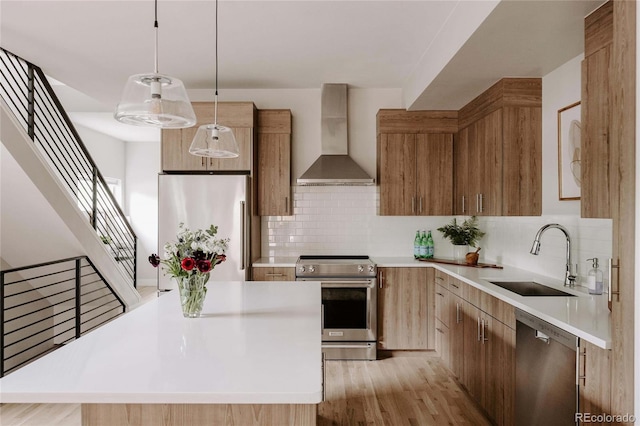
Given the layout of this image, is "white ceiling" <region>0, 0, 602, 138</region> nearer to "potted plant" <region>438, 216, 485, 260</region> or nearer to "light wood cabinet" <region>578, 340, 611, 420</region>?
"potted plant" <region>438, 216, 485, 260</region>

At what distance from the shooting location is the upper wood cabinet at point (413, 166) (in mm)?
4488

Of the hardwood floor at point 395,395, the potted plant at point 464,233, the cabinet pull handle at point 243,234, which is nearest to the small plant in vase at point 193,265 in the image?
the hardwood floor at point 395,395

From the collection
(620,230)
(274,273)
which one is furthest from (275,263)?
(620,230)

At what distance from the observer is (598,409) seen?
174 centimetres

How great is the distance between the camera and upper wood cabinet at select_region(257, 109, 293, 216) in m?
4.54

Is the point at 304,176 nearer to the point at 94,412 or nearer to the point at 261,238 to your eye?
the point at 261,238

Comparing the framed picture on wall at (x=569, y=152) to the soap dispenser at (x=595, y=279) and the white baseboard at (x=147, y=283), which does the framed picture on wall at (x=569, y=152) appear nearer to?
the soap dispenser at (x=595, y=279)

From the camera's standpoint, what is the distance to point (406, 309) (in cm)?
421

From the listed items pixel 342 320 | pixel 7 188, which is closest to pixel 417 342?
pixel 342 320

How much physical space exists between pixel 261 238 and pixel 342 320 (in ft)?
4.46

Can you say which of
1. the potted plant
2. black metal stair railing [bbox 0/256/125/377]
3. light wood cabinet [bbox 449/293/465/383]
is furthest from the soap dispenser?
black metal stair railing [bbox 0/256/125/377]

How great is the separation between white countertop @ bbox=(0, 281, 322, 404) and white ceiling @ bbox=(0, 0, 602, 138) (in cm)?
196

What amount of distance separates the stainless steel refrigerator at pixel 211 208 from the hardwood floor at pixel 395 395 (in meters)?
1.38

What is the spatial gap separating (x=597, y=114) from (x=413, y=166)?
2537 mm
